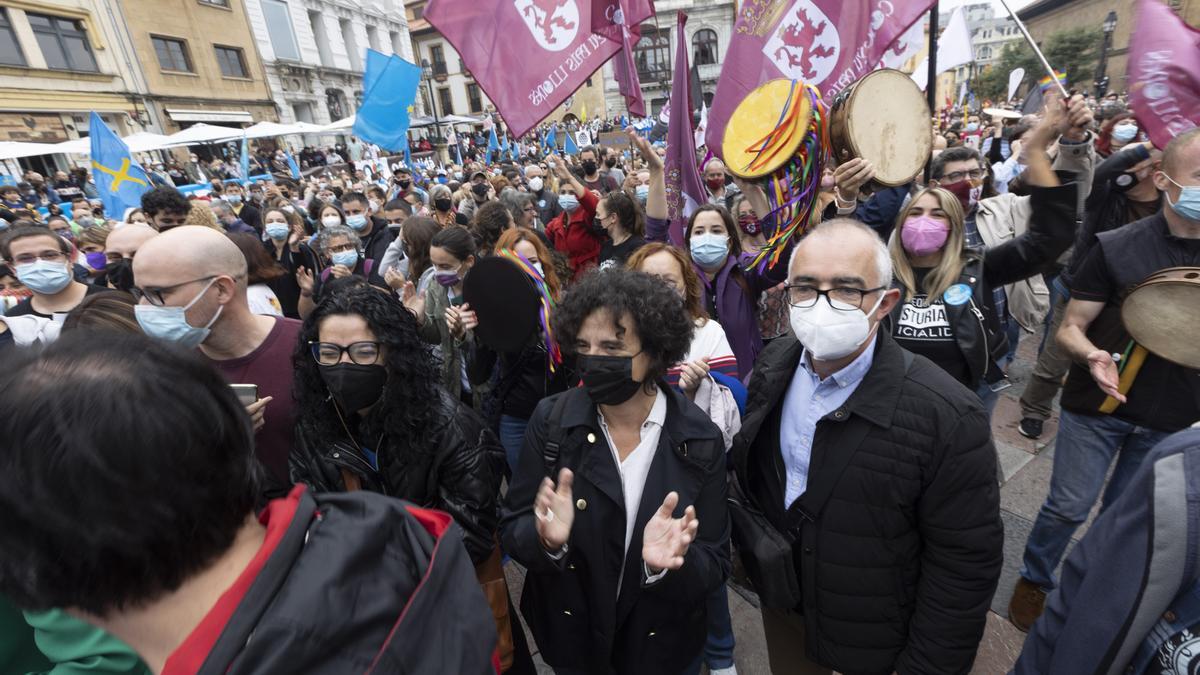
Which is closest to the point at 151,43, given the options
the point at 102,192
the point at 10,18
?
the point at 10,18

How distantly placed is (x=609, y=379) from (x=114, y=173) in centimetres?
901

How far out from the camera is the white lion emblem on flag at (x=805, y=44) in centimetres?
387

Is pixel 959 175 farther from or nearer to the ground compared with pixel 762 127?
nearer to the ground

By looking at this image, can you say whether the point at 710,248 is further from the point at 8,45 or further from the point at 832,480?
the point at 8,45

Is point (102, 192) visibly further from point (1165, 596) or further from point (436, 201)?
point (1165, 596)

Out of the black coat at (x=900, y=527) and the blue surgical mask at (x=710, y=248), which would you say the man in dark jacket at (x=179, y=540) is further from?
the blue surgical mask at (x=710, y=248)

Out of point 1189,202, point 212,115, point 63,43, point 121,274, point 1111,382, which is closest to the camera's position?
point 1189,202

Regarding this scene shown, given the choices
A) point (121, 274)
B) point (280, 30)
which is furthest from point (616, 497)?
point (280, 30)

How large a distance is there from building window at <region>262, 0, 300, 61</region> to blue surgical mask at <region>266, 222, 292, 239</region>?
3551cm

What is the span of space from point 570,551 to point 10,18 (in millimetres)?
33867

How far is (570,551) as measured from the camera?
171 centimetres

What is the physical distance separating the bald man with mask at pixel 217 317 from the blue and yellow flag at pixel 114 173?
6.90 meters

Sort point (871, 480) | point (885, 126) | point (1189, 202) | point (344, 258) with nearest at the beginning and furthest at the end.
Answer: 1. point (871, 480)
2. point (1189, 202)
3. point (885, 126)
4. point (344, 258)

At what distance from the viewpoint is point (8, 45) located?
21.8m
